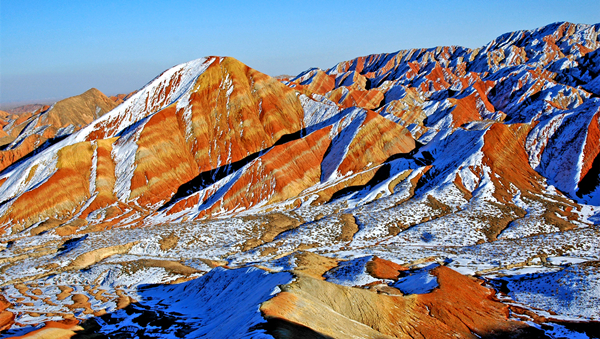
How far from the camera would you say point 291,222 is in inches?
2510

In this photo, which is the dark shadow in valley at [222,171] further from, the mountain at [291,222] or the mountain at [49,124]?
the mountain at [49,124]

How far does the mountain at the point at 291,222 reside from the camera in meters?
32.3

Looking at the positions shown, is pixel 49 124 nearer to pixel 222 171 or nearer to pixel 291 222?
pixel 222 171

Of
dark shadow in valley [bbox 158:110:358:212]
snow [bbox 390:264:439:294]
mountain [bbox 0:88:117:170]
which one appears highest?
mountain [bbox 0:88:117:170]

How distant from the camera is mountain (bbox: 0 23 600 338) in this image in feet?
106

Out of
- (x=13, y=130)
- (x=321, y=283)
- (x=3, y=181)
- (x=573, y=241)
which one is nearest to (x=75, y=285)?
(x=321, y=283)

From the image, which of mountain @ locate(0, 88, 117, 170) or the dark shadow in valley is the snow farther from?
mountain @ locate(0, 88, 117, 170)

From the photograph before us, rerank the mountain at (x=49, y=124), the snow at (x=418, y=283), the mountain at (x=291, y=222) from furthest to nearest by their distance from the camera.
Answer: the mountain at (x=49, y=124) → the snow at (x=418, y=283) → the mountain at (x=291, y=222)

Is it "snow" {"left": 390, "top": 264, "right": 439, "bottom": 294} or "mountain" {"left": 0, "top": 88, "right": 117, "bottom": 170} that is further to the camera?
"mountain" {"left": 0, "top": 88, "right": 117, "bottom": 170}

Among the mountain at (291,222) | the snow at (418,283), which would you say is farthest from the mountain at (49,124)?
A: the snow at (418,283)

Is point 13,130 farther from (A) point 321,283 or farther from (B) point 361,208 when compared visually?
(A) point 321,283

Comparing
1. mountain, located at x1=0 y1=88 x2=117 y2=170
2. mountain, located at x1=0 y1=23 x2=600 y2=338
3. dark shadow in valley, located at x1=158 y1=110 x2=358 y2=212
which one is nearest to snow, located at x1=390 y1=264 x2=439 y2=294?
mountain, located at x1=0 y1=23 x2=600 y2=338

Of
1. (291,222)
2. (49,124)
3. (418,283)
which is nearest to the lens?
(418,283)

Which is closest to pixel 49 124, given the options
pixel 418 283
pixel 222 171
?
pixel 222 171
